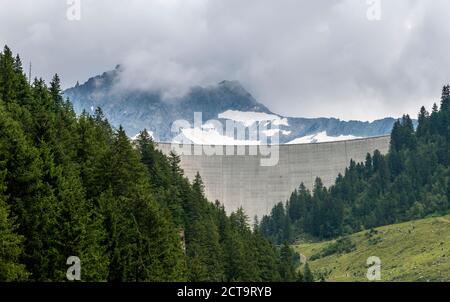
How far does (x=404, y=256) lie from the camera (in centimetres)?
17012

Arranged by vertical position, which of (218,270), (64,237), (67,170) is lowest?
(218,270)

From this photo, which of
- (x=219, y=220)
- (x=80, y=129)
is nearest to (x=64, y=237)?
(x=80, y=129)

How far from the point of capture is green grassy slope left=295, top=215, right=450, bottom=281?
153 m

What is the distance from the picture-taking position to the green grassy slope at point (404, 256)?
153 m

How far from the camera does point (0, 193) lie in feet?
155
